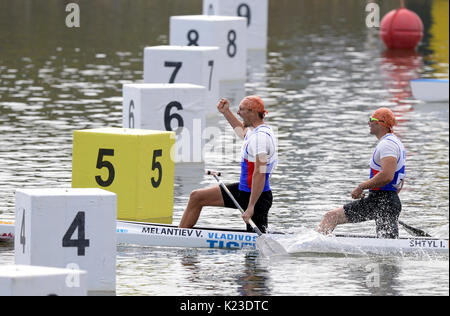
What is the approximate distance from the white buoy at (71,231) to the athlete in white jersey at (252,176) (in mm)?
2153

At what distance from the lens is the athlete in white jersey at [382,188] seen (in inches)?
490

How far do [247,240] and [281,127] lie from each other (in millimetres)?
9266

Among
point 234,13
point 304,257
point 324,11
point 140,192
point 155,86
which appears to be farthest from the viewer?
point 324,11

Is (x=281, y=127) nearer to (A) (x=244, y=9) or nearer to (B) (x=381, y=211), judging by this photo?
(B) (x=381, y=211)

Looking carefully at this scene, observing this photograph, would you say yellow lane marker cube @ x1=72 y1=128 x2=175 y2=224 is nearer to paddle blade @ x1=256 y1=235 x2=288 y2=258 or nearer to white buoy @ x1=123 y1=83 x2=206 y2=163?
paddle blade @ x1=256 y1=235 x2=288 y2=258

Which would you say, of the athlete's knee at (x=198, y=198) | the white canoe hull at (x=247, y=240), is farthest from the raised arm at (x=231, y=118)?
the white canoe hull at (x=247, y=240)

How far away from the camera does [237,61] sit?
28.8 meters

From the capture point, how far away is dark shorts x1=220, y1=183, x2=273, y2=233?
12727 millimetres

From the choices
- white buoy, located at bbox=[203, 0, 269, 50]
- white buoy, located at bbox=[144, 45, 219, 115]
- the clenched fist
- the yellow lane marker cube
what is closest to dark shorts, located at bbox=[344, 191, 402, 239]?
the clenched fist

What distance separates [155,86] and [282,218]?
4.13 metres

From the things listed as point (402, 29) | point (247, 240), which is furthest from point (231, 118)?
point (402, 29)

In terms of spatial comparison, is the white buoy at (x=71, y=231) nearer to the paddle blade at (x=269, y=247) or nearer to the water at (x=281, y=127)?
the water at (x=281, y=127)

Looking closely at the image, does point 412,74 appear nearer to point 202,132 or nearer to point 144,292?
point 202,132
